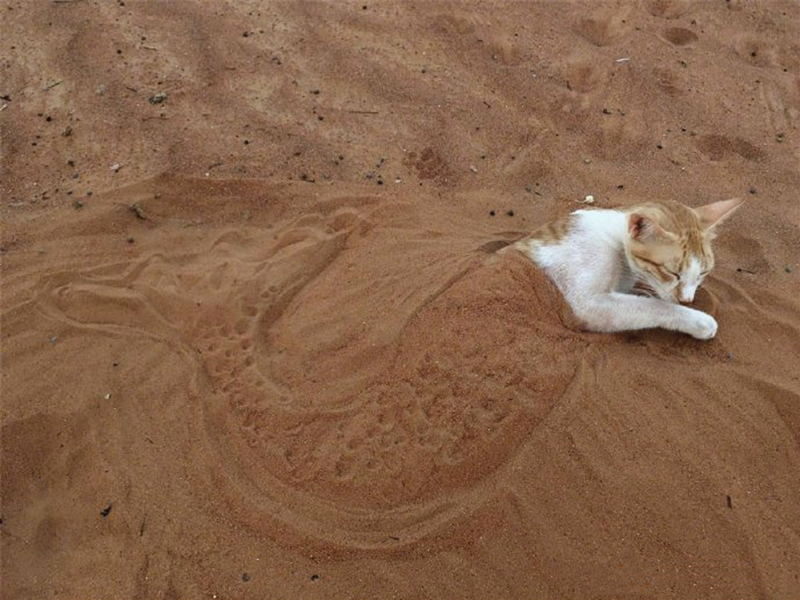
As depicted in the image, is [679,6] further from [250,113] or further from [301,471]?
[301,471]

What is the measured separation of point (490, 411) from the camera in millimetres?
3000

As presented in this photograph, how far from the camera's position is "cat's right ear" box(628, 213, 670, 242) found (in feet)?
10.6

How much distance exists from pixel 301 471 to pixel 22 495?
52.0 inches

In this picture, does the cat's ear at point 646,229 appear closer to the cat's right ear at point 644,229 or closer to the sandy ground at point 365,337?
the cat's right ear at point 644,229

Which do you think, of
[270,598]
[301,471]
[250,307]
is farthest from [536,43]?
[270,598]

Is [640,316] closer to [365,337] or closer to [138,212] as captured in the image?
[365,337]

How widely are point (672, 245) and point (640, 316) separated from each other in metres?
0.43

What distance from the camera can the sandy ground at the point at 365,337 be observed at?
268 cm

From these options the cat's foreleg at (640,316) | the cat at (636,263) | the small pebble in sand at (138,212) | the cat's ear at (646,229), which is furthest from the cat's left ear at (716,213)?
the small pebble in sand at (138,212)

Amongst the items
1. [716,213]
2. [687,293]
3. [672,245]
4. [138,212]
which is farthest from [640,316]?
[138,212]

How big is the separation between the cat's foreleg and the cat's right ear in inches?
14.7

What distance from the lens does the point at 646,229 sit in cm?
329

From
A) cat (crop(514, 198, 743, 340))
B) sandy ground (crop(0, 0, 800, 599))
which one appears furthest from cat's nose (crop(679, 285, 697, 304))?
sandy ground (crop(0, 0, 800, 599))

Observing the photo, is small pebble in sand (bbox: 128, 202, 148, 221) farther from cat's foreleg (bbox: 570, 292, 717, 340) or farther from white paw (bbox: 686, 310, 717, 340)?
white paw (bbox: 686, 310, 717, 340)
